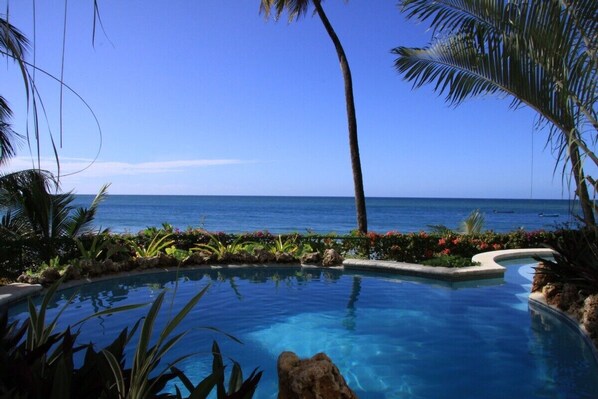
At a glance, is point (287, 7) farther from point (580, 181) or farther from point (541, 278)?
point (580, 181)

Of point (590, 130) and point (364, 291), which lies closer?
point (590, 130)

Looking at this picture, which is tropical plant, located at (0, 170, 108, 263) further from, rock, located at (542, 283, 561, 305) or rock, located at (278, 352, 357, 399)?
rock, located at (542, 283, 561, 305)

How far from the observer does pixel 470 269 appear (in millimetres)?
10141

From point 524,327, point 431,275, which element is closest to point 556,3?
point 524,327

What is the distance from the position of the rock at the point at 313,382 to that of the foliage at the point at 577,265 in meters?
5.00

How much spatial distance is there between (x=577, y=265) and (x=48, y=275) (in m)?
9.81

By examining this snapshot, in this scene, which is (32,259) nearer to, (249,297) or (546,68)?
(249,297)

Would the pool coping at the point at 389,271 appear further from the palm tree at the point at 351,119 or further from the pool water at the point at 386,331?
the palm tree at the point at 351,119

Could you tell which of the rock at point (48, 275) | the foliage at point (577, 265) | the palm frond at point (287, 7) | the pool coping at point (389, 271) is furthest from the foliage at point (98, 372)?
the palm frond at point (287, 7)

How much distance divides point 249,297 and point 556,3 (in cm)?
711

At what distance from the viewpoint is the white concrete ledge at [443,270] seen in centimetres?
1007

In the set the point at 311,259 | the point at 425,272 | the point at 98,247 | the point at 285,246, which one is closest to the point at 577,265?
the point at 425,272

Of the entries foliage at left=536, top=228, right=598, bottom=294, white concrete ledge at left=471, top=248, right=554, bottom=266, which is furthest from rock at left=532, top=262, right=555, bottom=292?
white concrete ledge at left=471, top=248, right=554, bottom=266

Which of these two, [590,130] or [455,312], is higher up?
[590,130]
